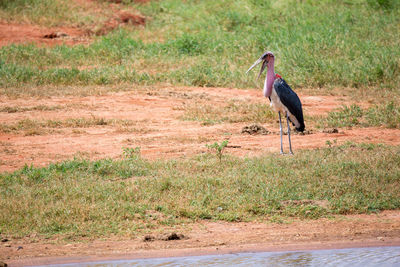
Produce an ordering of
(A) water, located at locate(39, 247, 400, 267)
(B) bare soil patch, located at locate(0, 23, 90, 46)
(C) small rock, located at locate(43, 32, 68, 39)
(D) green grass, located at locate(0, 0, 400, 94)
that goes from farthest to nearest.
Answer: (C) small rock, located at locate(43, 32, 68, 39) < (B) bare soil patch, located at locate(0, 23, 90, 46) < (D) green grass, located at locate(0, 0, 400, 94) < (A) water, located at locate(39, 247, 400, 267)

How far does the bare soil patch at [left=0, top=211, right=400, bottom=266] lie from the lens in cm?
440

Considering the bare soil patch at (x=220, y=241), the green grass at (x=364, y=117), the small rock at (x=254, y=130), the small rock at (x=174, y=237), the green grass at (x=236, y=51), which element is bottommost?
the bare soil patch at (x=220, y=241)

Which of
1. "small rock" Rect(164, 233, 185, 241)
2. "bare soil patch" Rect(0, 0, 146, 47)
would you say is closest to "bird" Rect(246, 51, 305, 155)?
"small rock" Rect(164, 233, 185, 241)

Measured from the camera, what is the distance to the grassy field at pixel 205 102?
5.20 m

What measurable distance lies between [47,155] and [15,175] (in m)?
1.10

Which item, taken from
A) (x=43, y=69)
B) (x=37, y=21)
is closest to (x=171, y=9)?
(x=37, y=21)

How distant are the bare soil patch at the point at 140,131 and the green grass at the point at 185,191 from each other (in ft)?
2.51

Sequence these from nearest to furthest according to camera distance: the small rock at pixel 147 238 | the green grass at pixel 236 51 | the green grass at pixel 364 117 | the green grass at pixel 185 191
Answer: the small rock at pixel 147 238 < the green grass at pixel 185 191 < the green grass at pixel 364 117 < the green grass at pixel 236 51

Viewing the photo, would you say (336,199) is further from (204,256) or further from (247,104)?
(247,104)

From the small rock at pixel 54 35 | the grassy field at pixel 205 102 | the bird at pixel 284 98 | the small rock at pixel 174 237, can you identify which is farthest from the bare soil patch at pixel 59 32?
the small rock at pixel 174 237

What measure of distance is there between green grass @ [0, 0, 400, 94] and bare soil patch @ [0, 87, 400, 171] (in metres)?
0.93

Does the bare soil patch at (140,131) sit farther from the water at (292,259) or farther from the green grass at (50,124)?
the water at (292,259)

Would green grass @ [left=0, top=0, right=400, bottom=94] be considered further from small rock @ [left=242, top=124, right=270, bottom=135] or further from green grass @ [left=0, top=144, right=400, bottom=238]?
green grass @ [left=0, top=144, right=400, bottom=238]

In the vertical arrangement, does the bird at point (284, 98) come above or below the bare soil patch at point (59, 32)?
below
